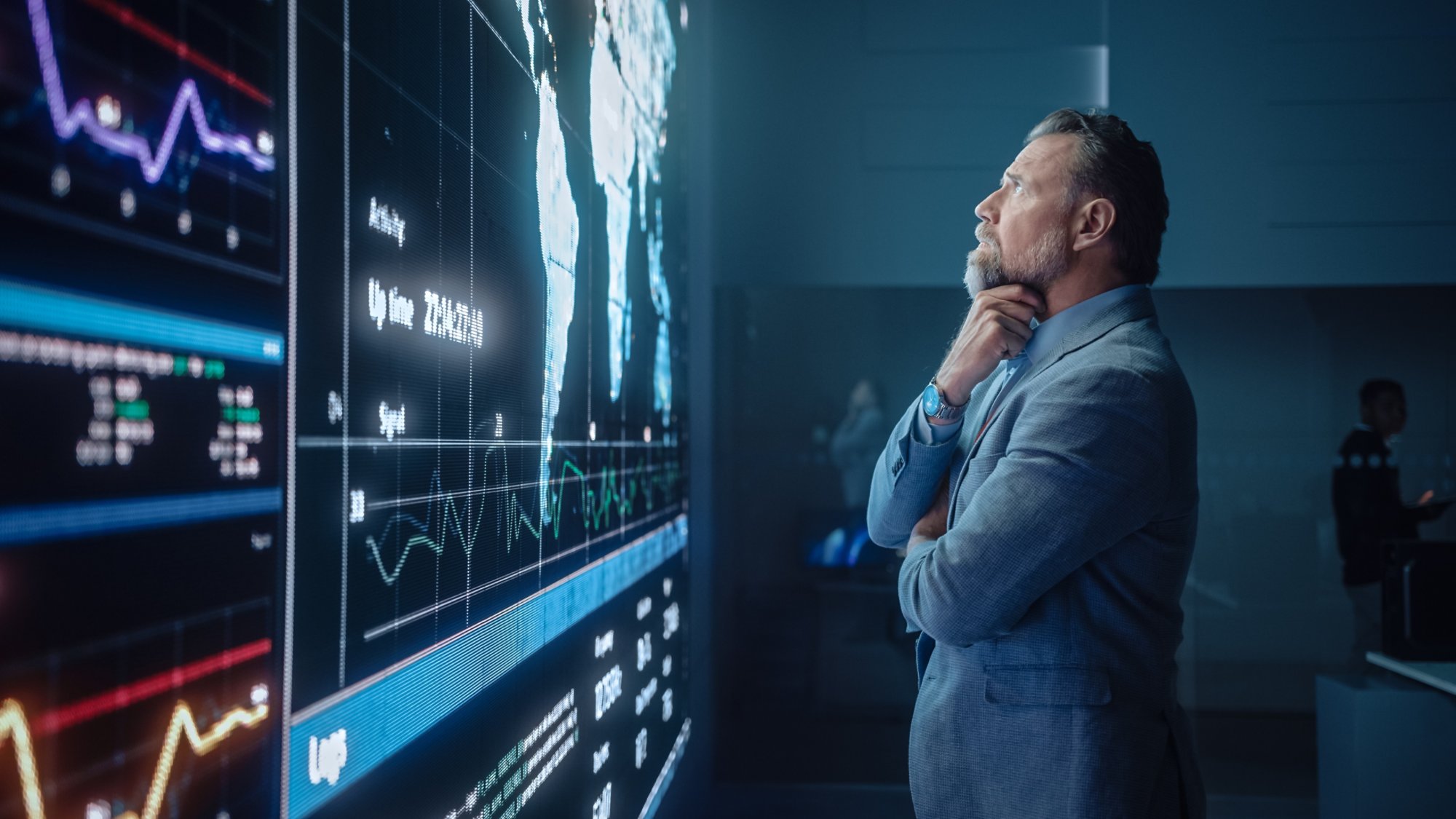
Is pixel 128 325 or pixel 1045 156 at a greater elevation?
pixel 1045 156

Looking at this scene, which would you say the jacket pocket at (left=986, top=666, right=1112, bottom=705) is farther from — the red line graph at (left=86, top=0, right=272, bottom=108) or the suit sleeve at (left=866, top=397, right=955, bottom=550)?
the red line graph at (left=86, top=0, right=272, bottom=108)

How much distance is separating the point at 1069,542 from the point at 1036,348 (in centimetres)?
37

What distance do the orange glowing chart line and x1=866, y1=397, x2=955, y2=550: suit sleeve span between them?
3.00ft

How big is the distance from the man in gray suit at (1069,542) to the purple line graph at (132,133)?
87 centimetres

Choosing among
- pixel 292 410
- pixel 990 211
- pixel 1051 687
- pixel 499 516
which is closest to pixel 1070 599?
pixel 1051 687

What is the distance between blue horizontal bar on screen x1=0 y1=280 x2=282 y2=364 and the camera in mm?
581

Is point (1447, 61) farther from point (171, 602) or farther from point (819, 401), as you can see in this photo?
point (171, 602)

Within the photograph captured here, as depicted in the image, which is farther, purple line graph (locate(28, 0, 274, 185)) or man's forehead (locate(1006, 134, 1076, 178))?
man's forehead (locate(1006, 134, 1076, 178))

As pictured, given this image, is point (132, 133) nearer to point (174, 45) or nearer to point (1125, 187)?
point (174, 45)

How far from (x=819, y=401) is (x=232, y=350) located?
3.33m

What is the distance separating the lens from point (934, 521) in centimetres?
147

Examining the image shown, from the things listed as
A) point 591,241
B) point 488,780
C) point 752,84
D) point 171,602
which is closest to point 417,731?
point 488,780

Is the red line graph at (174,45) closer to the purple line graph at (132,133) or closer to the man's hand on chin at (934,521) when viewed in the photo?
the purple line graph at (132,133)

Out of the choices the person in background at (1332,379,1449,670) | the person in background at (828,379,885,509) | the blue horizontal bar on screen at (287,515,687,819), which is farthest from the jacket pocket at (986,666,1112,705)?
the person in background at (1332,379,1449,670)
